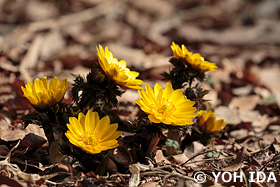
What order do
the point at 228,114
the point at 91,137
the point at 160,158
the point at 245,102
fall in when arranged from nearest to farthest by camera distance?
the point at 91,137
the point at 160,158
the point at 228,114
the point at 245,102

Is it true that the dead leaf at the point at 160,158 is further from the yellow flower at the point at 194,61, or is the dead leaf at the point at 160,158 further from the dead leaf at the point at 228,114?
the dead leaf at the point at 228,114

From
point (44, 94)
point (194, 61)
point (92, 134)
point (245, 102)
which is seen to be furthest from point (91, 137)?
point (245, 102)

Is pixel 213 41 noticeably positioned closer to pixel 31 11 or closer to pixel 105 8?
pixel 105 8

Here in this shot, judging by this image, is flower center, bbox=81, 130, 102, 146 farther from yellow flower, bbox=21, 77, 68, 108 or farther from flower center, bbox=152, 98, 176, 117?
flower center, bbox=152, 98, 176, 117

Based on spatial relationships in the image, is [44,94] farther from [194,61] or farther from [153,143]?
[194,61]

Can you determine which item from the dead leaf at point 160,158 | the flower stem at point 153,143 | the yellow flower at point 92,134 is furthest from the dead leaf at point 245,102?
the yellow flower at point 92,134

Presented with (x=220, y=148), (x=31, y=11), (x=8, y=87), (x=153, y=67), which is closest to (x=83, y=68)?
(x=153, y=67)
